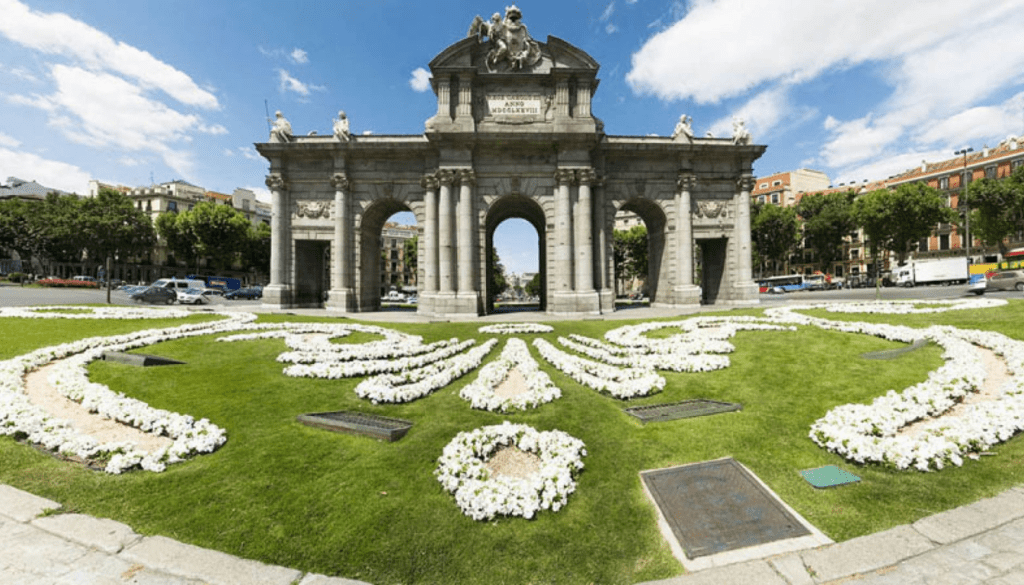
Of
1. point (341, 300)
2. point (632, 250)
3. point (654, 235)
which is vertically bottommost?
point (341, 300)

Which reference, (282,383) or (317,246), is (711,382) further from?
(317,246)

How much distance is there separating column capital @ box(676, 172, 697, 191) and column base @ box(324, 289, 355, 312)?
25.5 meters

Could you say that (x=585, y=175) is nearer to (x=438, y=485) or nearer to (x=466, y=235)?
(x=466, y=235)

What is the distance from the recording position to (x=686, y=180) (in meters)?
28.9

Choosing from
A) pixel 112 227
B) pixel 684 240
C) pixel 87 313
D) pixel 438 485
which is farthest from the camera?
pixel 112 227

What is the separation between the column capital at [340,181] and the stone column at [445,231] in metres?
7.19

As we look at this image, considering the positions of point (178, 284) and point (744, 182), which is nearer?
point (744, 182)

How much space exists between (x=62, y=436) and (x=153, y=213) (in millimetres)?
106047

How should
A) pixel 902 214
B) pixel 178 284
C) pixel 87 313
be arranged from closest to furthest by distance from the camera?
pixel 87 313 < pixel 178 284 < pixel 902 214

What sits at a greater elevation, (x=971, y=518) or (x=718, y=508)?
(x=971, y=518)

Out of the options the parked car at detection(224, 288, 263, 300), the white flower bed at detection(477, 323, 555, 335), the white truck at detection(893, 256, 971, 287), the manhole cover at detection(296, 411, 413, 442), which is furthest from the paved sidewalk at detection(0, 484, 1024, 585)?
the white truck at detection(893, 256, 971, 287)

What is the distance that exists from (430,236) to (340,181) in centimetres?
784

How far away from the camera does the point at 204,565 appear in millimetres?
4066

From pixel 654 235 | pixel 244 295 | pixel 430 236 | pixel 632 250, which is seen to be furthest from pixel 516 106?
pixel 632 250
